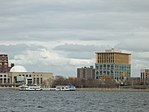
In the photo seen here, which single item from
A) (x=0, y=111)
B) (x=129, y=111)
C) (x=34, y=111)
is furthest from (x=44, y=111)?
(x=129, y=111)

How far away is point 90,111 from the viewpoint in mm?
92250

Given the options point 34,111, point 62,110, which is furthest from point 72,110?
point 34,111

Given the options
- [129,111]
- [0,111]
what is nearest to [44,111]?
[0,111]

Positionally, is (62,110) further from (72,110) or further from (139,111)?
(139,111)

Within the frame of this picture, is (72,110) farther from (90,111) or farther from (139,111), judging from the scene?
(139,111)

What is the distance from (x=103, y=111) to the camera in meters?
92.4

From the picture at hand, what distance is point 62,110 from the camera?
93.5m

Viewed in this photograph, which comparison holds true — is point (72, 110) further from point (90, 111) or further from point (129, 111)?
point (129, 111)

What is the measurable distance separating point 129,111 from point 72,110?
1044 cm

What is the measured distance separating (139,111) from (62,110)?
1389 centimetres

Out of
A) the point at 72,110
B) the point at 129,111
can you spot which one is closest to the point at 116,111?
the point at 129,111

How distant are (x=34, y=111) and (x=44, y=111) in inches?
67.9

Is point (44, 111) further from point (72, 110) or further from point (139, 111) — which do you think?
point (139, 111)

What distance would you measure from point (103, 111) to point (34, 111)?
40.8ft
